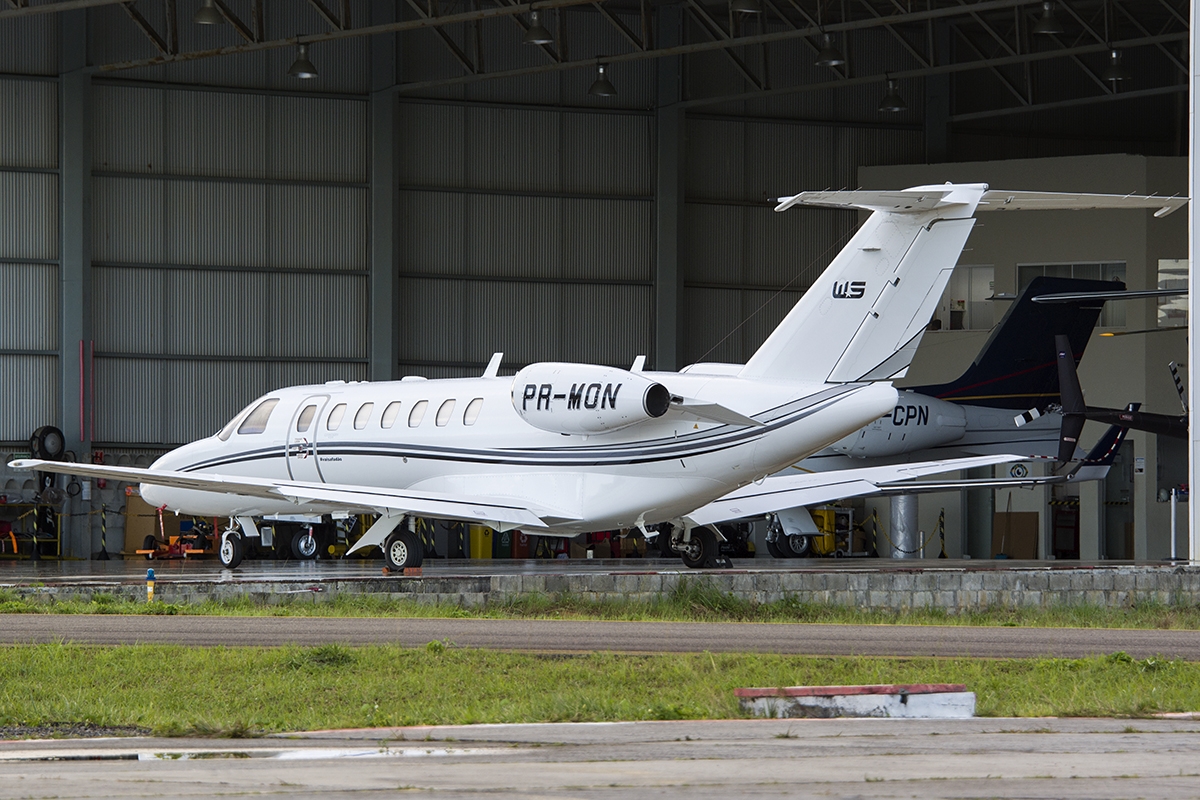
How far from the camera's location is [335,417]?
25281 mm

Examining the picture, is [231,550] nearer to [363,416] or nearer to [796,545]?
[363,416]

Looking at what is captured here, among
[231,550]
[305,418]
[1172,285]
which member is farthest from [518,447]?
[1172,285]

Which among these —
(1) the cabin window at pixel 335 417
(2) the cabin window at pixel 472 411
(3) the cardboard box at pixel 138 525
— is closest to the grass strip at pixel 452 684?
(2) the cabin window at pixel 472 411

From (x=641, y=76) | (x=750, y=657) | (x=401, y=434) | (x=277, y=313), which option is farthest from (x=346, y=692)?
(x=641, y=76)

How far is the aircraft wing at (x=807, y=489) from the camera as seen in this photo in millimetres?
24109

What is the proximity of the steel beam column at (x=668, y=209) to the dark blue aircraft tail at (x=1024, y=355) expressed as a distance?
8.88 meters

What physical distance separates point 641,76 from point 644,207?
3760 mm

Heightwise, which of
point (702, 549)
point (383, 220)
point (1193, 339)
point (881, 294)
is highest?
point (383, 220)

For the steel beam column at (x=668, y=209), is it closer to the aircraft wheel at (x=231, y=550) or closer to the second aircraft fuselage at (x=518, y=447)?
the second aircraft fuselage at (x=518, y=447)

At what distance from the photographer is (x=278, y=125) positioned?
136 ft

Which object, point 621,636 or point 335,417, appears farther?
point 335,417

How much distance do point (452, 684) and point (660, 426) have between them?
1115 cm

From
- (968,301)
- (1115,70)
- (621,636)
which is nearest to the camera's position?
(621,636)

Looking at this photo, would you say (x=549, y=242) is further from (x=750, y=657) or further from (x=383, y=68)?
(x=750, y=657)
